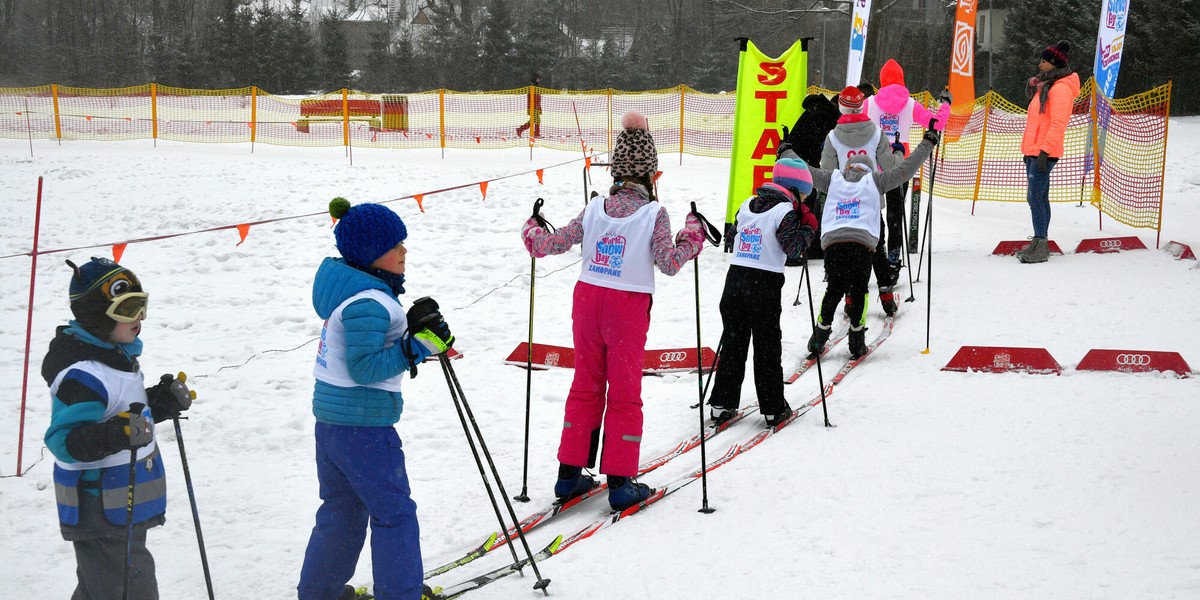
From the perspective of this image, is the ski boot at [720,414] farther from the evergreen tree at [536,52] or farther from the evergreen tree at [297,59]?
the evergreen tree at [297,59]

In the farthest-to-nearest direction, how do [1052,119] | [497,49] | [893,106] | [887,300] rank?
[497,49], [1052,119], [893,106], [887,300]

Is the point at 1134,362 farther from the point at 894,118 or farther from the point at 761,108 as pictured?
the point at 761,108

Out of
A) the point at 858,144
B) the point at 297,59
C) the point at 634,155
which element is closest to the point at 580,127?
the point at 858,144

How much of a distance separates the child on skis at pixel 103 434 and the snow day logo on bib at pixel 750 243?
11.5 ft

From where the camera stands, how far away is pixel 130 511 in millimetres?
3252

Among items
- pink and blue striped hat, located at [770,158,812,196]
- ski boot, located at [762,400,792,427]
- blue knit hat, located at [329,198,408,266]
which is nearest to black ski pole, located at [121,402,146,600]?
blue knit hat, located at [329,198,408,266]

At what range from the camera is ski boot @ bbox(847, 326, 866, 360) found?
7.33 metres

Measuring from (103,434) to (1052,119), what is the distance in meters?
9.71

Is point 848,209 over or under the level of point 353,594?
over

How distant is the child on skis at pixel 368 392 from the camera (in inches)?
129

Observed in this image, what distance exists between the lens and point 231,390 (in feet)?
22.4

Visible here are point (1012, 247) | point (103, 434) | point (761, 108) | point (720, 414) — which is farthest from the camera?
point (1012, 247)

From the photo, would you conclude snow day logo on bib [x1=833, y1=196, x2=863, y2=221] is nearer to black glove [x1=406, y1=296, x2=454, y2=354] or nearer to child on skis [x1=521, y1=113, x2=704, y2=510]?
child on skis [x1=521, y1=113, x2=704, y2=510]

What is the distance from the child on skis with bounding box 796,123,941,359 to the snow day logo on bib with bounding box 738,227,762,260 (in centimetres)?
126
